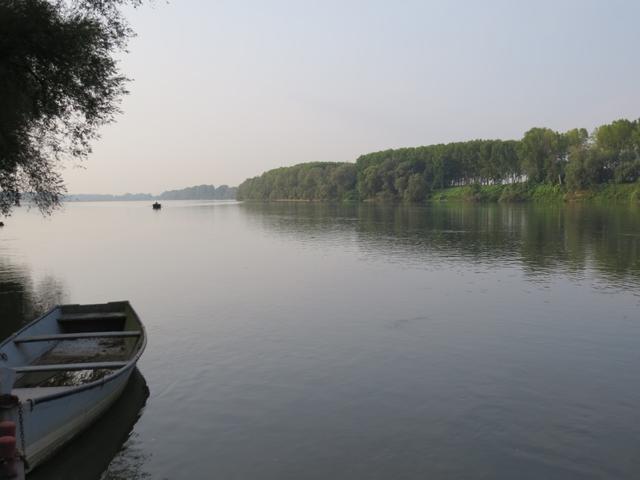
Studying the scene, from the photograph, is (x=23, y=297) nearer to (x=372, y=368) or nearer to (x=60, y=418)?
(x=60, y=418)

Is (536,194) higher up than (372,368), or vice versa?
(536,194)

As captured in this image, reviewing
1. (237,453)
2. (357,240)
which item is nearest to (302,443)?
(237,453)

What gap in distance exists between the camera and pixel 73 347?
62.3ft

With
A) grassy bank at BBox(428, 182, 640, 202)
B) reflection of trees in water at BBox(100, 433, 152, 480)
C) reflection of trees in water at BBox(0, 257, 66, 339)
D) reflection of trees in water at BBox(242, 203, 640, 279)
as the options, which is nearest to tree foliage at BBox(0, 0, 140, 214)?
reflection of trees in water at BBox(0, 257, 66, 339)

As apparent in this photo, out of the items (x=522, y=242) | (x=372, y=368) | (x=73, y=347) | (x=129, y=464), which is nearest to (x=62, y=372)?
(x=73, y=347)

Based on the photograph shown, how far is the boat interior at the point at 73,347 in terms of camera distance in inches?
595

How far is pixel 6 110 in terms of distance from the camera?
2295 cm

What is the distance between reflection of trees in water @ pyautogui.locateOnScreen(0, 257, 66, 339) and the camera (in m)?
26.5

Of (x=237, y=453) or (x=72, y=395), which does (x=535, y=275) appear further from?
(x=72, y=395)

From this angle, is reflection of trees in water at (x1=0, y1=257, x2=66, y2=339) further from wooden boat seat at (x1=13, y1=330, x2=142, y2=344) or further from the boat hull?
the boat hull

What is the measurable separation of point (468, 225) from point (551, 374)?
212 ft

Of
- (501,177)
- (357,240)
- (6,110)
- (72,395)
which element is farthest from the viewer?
(501,177)

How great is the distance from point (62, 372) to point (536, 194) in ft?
541

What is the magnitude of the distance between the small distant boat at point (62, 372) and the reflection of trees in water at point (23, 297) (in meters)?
5.61
